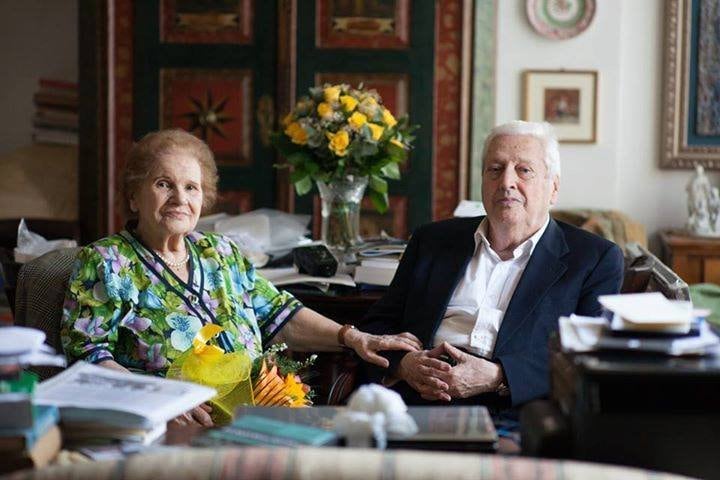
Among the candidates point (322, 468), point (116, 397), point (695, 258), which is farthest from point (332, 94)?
point (695, 258)

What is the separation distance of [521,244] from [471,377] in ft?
1.33

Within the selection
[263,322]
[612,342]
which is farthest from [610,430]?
[263,322]

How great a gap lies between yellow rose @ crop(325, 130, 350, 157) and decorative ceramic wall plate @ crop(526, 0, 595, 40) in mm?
2472

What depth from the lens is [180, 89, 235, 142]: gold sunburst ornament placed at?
5863mm

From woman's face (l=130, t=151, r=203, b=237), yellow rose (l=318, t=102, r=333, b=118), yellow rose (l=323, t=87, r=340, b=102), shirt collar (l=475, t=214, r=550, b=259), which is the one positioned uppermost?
yellow rose (l=323, t=87, r=340, b=102)

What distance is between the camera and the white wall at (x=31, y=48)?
6.62 meters

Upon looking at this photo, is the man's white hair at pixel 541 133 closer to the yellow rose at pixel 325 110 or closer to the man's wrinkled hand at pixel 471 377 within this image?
the man's wrinkled hand at pixel 471 377

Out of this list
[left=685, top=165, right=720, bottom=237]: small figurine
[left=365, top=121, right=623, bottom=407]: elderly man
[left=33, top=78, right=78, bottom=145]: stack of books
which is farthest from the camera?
[left=33, top=78, right=78, bottom=145]: stack of books

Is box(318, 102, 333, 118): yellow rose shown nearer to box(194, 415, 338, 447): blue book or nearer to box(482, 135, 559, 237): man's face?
box(482, 135, 559, 237): man's face

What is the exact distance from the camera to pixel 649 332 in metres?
1.91

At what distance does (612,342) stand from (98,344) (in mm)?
1277

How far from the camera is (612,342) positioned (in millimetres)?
1882

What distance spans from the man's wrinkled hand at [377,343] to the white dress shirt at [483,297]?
0.26ft

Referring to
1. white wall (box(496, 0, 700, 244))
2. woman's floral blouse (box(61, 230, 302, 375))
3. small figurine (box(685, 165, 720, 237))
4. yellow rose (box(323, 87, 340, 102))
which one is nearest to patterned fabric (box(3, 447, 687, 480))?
woman's floral blouse (box(61, 230, 302, 375))
